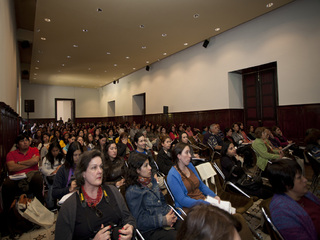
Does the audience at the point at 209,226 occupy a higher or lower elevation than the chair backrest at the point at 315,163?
higher

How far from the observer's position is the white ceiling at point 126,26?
6.55 m

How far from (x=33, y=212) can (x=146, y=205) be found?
192cm

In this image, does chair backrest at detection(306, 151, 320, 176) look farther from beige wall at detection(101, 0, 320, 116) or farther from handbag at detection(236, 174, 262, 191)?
beige wall at detection(101, 0, 320, 116)

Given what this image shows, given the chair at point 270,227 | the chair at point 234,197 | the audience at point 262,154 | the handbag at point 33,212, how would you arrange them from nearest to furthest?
1. the chair at point 270,227
2. the chair at point 234,197
3. the handbag at point 33,212
4. the audience at point 262,154

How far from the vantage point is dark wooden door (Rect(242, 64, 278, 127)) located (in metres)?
8.25

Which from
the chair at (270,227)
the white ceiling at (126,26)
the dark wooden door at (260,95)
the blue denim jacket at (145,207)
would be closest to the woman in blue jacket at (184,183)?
the blue denim jacket at (145,207)

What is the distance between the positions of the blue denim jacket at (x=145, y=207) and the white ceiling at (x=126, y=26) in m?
6.41

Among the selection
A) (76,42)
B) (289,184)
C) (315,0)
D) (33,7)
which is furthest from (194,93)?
(289,184)

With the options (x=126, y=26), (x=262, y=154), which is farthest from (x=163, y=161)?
(x=126, y=26)

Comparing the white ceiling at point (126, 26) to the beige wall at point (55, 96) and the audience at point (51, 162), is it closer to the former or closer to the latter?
the audience at point (51, 162)

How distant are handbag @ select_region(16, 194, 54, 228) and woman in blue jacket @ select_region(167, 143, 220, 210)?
201 cm

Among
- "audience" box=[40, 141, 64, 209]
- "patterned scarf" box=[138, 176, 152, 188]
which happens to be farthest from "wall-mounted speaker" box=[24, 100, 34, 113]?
"patterned scarf" box=[138, 176, 152, 188]

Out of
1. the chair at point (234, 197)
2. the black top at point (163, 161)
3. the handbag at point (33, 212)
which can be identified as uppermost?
the black top at point (163, 161)

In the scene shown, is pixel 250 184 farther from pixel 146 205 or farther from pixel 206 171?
pixel 146 205
